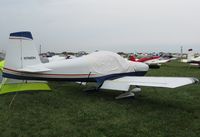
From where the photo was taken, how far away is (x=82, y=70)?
25.3 ft

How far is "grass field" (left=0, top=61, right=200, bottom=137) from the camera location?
14.6 feet

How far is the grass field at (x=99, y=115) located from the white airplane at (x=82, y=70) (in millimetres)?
544

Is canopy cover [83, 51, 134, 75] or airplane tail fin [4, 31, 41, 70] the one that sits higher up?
airplane tail fin [4, 31, 41, 70]

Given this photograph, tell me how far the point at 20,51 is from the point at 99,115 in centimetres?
299

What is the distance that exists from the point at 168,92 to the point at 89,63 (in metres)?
2.92

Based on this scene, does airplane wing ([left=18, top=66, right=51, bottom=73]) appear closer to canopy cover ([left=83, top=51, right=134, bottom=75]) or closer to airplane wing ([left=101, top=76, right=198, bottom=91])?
canopy cover ([left=83, top=51, right=134, bottom=75])

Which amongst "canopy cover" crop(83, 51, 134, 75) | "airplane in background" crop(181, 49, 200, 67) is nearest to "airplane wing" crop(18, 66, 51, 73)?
"canopy cover" crop(83, 51, 134, 75)

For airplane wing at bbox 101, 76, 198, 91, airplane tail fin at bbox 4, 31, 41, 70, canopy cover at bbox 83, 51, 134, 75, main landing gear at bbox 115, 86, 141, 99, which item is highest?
airplane tail fin at bbox 4, 31, 41, 70

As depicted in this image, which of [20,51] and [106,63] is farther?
[106,63]

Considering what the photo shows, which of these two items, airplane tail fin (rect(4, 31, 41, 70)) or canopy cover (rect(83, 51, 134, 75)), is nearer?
airplane tail fin (rect(4, 31, 41, 70))

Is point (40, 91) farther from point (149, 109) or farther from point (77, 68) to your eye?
point (149, 109)

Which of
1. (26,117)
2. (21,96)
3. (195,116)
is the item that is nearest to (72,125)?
(26,117)

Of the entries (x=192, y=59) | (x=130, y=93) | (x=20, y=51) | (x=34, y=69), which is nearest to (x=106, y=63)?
(x=130, y=93)

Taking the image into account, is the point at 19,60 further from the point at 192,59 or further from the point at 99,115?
the point at 192,59
